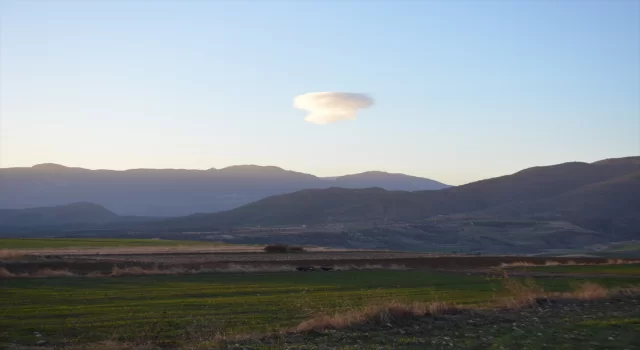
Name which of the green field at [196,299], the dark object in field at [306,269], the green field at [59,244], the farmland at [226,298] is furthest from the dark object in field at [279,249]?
the green field at [196,299]

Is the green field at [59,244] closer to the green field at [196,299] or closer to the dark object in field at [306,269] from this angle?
the dark object in field at [306,269]

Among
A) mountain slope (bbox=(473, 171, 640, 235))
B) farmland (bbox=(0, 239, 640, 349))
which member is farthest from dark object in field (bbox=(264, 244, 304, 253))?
mountain slope (bbox=(473, 171, 640, 235))

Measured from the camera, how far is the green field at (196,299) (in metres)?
21.2

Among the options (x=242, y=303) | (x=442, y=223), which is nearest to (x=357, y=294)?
(x=242, y=303)

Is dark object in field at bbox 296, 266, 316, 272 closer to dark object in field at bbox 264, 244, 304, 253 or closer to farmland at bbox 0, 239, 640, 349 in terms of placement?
farmland at bbox 0, 239, 640, 349

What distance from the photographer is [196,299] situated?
104 feet

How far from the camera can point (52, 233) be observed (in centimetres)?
19425

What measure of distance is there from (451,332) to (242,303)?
11656 mm

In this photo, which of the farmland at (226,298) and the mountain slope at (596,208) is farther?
the mountain slope at (596,208)

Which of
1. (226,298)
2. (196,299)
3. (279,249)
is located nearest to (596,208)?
(279,249)

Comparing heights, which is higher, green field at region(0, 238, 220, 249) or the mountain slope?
the mountain slope

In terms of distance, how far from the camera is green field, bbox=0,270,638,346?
2125 cm

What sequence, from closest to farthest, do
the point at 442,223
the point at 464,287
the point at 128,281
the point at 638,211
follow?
the point at 464,287
the point at 128,281
the point at 442,223
the point at 638,211

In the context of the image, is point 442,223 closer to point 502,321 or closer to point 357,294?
point 357,294
